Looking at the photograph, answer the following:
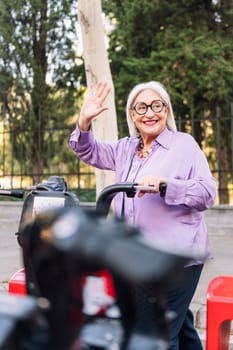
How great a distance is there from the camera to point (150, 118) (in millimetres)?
2191

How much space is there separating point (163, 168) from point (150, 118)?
217 mm

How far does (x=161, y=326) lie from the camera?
0.89 m

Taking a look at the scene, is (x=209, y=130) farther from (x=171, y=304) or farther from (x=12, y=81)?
(x=171, y=304)

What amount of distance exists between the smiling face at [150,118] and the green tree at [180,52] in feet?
29.7

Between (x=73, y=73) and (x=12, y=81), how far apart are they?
5.40 feet

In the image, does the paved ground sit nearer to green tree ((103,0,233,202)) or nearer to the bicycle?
green tree ((103,0,233,202))

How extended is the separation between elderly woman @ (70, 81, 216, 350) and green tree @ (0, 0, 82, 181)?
11820mm

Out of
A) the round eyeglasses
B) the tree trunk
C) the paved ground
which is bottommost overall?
the paved ground

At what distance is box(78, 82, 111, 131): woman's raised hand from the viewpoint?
7.25 feet

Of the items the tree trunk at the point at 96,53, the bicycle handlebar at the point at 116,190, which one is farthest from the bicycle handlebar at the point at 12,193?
the tree trunk at the point at 96,53

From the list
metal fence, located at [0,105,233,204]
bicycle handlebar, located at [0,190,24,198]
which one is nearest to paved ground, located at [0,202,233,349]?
metal fence, located at [0,105,233,204]

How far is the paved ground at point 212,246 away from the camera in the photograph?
4.64 meters

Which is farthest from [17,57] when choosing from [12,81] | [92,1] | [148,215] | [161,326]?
[161,326]

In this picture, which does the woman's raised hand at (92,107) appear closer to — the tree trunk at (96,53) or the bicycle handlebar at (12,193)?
the bicycle handlebar at (12,193)
